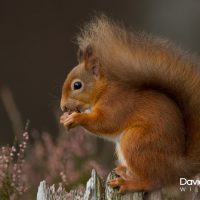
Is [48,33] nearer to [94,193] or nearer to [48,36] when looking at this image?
[48,36]

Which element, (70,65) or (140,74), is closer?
(140,74)

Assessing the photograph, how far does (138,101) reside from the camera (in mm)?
3158

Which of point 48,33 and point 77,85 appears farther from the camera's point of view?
point 48,33

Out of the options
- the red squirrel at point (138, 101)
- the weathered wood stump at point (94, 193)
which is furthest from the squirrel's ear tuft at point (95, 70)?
the weathered wood stump at point (94, 193)

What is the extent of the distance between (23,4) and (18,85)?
2.28 feet

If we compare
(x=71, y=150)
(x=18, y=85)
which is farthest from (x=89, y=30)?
(x=18, y=85)

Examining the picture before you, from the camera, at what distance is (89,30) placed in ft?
10.8

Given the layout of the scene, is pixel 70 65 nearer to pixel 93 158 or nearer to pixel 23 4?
pixel 23 4

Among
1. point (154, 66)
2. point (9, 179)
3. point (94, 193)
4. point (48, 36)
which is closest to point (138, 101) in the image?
point (154, 66)

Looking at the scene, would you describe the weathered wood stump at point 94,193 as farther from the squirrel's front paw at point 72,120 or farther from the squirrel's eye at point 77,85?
the squirrel's eye at point 77,85

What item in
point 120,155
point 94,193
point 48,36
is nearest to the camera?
point 94,193

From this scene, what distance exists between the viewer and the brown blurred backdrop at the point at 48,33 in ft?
22.7

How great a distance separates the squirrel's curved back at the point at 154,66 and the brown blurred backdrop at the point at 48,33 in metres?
3.45

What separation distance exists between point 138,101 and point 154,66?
13cm
